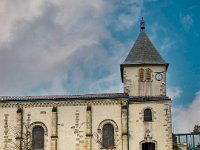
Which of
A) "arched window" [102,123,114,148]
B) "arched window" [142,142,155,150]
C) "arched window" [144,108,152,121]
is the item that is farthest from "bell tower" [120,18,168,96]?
"arched window" [142,142,155,150]

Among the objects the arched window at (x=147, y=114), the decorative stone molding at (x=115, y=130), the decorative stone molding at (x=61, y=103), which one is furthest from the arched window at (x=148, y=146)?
the decorative stone molding at (x=61, y=103)

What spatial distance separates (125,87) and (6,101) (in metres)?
12.7

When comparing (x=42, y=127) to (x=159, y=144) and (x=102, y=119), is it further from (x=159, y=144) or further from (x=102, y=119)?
(x=159, y=144)

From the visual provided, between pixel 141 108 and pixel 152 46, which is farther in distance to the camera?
pixel 152 46

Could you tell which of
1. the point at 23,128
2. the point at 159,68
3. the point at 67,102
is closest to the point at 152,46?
the point at 159,68

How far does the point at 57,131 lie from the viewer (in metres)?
56.4

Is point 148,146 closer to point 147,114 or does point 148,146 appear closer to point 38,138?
point 147,114

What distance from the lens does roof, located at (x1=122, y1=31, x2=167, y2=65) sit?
2331 inches

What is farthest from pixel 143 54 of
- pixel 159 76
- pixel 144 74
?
pixel 159 76

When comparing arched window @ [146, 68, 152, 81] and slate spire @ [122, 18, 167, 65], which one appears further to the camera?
slate spire @ [122, 18, 167, 65]

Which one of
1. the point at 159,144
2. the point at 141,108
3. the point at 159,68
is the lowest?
the point at 159,144

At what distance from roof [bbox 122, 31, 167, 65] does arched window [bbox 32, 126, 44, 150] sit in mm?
11591

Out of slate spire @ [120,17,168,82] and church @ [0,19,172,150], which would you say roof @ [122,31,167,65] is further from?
church @ [0,19,172,150]

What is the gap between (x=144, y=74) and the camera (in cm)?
5894
